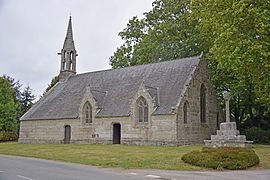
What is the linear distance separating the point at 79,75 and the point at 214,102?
19.3 m

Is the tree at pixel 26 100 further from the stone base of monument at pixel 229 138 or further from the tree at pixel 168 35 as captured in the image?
the stone base of monument at pixel 229 138

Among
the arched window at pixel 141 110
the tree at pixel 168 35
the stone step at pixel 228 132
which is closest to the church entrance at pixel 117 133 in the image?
the arched window at pixel 141 110

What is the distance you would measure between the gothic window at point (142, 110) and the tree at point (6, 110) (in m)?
25.8

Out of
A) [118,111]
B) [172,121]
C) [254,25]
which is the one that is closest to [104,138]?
[118,111]

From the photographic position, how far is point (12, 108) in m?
51.9

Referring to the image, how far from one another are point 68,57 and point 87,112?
12983 mm

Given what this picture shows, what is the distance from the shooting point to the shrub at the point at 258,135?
1395 inches

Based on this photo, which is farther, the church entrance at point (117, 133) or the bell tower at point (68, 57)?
the bell tower at point (68, 57)

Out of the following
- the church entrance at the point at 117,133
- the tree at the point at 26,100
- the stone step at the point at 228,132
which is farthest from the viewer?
the tree at the point at 26,100

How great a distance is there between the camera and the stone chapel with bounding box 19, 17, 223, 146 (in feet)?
105

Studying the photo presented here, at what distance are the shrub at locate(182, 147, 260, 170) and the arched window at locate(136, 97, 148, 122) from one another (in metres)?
15.7

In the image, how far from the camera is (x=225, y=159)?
16.8m

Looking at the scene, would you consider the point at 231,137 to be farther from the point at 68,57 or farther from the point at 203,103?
the point at 68,57

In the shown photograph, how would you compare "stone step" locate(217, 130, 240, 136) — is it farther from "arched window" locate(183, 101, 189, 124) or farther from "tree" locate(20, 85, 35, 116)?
"tree" locate(20, 85, 35, 116)
